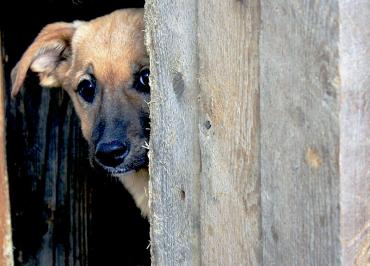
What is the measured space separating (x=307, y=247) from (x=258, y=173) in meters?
0.27

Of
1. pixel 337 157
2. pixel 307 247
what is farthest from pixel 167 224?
pixel 337 157

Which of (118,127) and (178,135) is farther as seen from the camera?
(118,127)

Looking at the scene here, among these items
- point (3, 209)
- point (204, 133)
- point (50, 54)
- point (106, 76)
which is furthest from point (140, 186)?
point (204, 133)

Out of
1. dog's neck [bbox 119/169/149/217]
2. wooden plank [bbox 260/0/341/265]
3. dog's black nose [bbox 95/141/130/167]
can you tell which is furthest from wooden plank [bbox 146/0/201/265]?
dog's neck [bbox 119/169/149/217]

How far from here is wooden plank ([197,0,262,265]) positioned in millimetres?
2076

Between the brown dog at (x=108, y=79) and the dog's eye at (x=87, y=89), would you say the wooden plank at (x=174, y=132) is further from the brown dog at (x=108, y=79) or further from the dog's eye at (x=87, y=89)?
the dog's eye at (x=87, y=89)

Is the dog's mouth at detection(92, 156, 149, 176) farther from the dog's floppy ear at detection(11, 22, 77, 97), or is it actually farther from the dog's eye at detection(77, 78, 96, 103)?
the dog's floppy ear at detection(11, 22, 77, 97)

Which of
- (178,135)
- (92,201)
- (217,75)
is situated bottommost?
(92,201)

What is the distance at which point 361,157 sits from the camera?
178cm

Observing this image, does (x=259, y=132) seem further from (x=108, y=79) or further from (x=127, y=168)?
(x=108, y=79)

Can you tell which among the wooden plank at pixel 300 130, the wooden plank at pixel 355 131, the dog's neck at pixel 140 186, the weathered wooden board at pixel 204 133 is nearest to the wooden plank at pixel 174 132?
the weathered wooden board at pixel 204 133

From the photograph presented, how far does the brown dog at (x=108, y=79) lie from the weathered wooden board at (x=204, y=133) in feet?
2.99

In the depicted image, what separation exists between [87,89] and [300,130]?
7.46ft

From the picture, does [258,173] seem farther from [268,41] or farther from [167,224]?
[167,224]
